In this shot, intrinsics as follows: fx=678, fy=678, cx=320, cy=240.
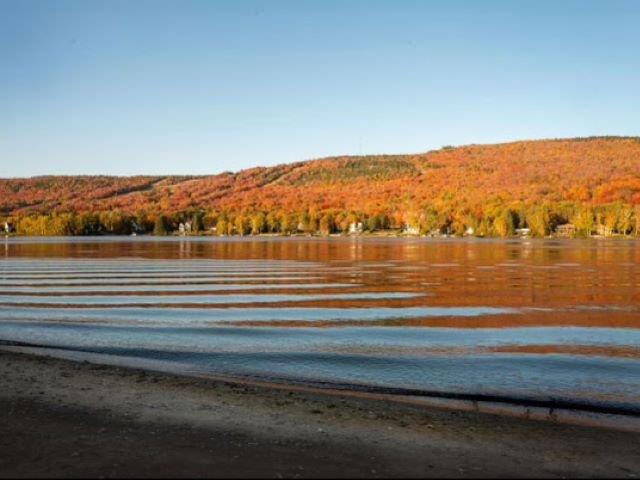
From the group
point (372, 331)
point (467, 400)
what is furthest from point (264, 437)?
point (372, 331)

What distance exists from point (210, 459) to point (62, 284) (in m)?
31.3

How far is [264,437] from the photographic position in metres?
9.53

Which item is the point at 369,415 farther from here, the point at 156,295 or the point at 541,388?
the point at 156,295

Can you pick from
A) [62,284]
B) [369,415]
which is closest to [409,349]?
[369,415]

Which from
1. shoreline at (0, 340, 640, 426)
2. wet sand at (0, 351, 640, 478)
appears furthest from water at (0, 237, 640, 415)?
wet sand at (0, 351, 640, 478)

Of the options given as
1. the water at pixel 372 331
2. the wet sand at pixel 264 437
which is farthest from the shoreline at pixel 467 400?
the wet sand at pixel 264 437

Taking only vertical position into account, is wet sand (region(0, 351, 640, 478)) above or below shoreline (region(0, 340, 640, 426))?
above

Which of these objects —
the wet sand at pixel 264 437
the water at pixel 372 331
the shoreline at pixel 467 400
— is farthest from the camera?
the water at pixel 372 331

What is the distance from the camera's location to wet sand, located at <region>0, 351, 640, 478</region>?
820cm

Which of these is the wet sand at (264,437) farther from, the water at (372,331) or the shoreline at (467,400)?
the water at (372,331)

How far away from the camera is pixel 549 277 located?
4266 centimetres

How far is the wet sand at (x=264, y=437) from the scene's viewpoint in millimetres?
8195

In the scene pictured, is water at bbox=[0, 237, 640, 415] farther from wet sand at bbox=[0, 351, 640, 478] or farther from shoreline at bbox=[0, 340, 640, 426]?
wet sand at bbox=[0, 351, 640, 478]

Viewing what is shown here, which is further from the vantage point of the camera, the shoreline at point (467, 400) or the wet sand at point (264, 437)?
the shoreline at point (467, 400)
